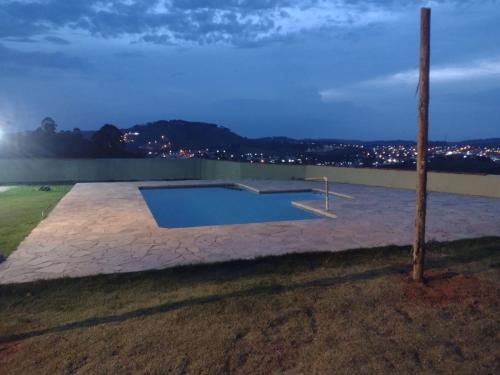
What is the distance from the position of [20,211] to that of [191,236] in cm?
537

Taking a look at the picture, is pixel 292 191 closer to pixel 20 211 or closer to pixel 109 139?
pixel 20 211

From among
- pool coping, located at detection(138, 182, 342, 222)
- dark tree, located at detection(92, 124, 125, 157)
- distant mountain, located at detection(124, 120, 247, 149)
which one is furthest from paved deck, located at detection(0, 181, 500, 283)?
distant mountain, located at detection(124, 120, 247, 149)

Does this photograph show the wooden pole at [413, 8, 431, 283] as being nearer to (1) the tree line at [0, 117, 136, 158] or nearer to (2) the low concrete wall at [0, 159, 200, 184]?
(2) the low concrete wall at [0, 159, 200, 184]

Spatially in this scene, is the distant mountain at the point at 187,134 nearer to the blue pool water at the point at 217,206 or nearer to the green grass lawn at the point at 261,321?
the blue pool water at the point at 217,206

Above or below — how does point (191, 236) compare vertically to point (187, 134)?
below

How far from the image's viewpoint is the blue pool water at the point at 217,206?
975 centimetres

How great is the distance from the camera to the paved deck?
498 centimetres

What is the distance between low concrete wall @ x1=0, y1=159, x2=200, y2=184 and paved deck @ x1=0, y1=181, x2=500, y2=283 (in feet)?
28.1

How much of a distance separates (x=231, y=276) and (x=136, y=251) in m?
1.76

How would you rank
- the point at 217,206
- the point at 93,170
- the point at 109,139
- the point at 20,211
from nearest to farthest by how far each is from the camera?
the point at 20,211 → the point at 217,206 → the point at 93,170 → the point at 109,139

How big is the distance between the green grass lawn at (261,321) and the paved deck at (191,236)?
558 mm

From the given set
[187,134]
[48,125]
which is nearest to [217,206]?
[48,125]

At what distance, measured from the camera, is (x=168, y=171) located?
1861 cm

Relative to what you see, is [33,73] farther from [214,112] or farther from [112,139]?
[214,112]
